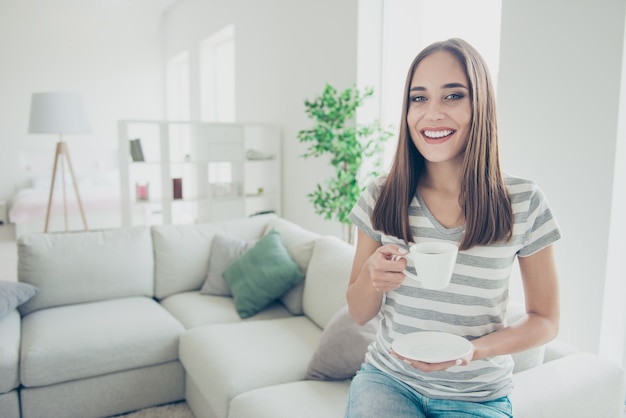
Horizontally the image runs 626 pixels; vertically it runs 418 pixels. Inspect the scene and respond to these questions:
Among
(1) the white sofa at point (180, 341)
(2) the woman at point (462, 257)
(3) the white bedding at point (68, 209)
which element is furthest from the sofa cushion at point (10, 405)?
(3) the white bedding at point (68, 209)

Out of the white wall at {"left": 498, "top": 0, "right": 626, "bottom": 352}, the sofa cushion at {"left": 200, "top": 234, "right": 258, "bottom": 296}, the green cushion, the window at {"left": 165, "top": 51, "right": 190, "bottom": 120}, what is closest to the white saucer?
the white wall at {"left": 498, "top": 0, "right": 626, "bottom": 352}

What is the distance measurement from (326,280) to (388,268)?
1.32 meters

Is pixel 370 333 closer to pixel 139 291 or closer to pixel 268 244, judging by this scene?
pixel 268 244

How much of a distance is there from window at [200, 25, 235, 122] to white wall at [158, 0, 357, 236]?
0.43 metres

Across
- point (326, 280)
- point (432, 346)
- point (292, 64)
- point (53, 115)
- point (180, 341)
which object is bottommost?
point (180, 341)

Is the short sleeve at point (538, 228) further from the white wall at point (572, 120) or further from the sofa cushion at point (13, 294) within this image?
the sofa cushion at point (13, 294)

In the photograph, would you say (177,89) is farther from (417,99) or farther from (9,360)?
(417,99)

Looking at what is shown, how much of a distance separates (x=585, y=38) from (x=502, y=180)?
1268 millimetres

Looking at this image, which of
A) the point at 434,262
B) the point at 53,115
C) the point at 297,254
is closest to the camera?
the point at 434,262

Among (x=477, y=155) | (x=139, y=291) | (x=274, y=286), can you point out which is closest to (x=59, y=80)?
(x=139, y=291)

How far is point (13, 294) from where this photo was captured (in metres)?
2.50

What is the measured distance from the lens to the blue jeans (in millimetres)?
1137

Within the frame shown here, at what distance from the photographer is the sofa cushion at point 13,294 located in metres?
2.43

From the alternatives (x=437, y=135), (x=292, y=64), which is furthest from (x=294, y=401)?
(x=292, y=64)
